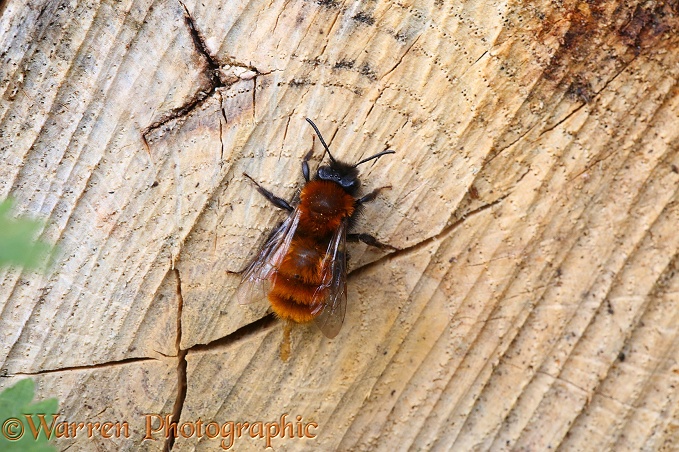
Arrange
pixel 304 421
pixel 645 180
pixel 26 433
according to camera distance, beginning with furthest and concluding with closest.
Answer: pixel 304 421 → pixel 645 180 → pixel 26 433

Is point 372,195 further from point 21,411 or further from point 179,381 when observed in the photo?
point 21,411

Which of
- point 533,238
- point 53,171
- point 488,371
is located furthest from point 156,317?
point 533,238

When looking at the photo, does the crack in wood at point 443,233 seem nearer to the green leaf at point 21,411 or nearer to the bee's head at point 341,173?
the bee's head at point 341,173

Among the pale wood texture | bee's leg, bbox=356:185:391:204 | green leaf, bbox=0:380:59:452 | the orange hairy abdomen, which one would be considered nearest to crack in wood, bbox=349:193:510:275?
the pale wood texture

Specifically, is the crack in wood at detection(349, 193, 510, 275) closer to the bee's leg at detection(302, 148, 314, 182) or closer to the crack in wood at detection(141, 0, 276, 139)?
the bee's leg at detection(302, 148, 314, 182)

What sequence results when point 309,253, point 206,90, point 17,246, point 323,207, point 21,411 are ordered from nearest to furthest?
point 17,246, point 21,411, point 206,90, point 323,207, point 309,253

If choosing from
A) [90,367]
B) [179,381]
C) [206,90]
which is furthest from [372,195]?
[90,367]

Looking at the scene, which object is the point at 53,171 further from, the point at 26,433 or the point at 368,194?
the point at 368,194
